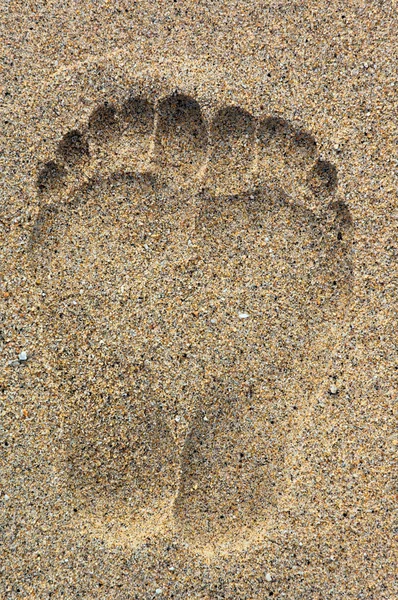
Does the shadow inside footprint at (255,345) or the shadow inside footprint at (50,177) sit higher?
the shadow inside footprint at (50,177)

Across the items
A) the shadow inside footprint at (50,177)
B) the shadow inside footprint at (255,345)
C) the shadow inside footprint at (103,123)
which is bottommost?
the shadow inside footprint at (255,345)

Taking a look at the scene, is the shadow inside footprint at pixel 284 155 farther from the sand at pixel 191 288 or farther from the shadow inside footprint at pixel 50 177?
the shadow inside footprint at pixel 50 177

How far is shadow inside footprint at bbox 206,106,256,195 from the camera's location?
1292mm

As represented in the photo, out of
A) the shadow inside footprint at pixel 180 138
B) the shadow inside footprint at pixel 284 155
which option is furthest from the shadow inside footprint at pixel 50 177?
the shadow inside footprint at pixel 284 155

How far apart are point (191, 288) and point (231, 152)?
15.0 inches

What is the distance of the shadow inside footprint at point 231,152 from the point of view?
1.29 m

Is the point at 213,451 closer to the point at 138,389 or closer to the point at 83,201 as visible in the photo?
the point at 138,389

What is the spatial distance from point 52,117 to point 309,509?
124 centimetres

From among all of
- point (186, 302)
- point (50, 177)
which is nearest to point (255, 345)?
point (186, 302)

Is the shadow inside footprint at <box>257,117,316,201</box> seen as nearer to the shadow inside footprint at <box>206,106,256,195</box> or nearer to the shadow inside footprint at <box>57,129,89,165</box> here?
the shadow inside footprint at <box>206,106,256,195</box>

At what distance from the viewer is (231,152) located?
1294 millimetres

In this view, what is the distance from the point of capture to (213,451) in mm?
1299

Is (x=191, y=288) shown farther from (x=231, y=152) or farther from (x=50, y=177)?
(x=50, y=177)

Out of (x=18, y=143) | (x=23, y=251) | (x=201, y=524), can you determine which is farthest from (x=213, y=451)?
(x=18, y=143)
